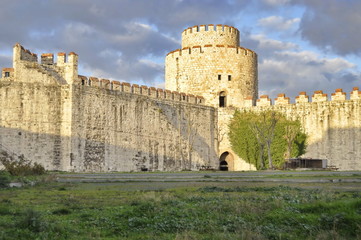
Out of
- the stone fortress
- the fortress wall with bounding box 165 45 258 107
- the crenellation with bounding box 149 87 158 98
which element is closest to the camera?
the stone fortress

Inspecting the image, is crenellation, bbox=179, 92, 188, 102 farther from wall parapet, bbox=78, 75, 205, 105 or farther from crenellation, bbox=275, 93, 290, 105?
crenellation, bbox=275, 93, 290, 105

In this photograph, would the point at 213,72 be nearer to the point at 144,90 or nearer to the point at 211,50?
the point at 211,50

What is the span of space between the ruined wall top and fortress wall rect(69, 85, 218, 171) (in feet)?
22.3

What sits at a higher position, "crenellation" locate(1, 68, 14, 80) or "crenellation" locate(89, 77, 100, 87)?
"crenellation" locate(1, 68, 14, 80)

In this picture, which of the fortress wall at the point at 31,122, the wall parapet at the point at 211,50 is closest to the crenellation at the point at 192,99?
the wall parapet at the point at 211,50

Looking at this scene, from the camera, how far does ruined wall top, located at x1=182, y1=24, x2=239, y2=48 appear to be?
5050cm

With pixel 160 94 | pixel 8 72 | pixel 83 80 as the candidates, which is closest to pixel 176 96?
pixel 160 94

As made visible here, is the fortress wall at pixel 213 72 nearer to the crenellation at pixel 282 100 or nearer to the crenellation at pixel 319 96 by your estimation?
the crenellation at pixel 282 100

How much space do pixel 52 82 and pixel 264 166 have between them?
64.5 ft

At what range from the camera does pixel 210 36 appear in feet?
165

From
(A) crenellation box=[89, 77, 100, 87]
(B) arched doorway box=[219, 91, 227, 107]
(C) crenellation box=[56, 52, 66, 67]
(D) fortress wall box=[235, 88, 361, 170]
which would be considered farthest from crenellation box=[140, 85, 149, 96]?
(D) fortress wall box=[235, 88, 361, 170]

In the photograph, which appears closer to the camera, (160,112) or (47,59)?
(47,59)

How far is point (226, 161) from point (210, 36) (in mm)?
11605

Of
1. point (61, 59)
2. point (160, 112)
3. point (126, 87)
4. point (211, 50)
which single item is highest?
point (211, 50)
